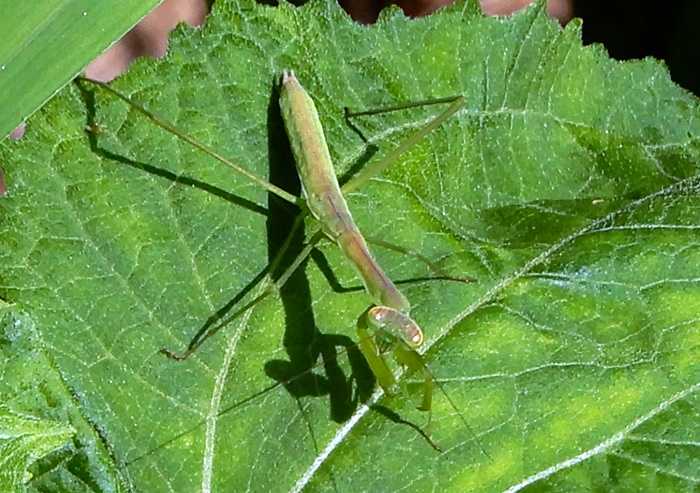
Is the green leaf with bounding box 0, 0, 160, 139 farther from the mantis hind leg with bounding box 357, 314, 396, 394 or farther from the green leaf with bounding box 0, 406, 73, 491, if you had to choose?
the mantis hind leg with bounding box 357, 314, 396, 394

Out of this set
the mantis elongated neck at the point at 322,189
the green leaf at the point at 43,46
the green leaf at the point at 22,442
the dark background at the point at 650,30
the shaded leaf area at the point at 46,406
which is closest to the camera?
the green leaf at the point at 22,442

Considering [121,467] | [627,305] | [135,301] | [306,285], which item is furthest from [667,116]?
[121,467]

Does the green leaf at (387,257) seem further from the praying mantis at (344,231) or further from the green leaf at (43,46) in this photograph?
the green leaf at (43,46)

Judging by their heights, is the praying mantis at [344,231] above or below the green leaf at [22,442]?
below

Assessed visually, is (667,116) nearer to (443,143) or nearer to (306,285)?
(443,143)

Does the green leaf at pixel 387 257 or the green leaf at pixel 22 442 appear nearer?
the green leaf at pixel 22 442

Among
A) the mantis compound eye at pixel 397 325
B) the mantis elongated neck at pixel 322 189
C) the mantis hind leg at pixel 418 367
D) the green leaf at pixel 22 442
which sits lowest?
the mantis hind leg at pixel 418 367

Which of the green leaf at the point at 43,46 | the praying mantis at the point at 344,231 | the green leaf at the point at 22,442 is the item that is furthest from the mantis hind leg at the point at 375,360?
the green leaf at the point at 43,46

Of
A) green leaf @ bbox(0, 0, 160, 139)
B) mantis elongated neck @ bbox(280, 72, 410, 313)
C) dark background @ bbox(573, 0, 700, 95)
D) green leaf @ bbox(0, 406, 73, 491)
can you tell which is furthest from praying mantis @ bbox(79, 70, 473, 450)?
dark background @ bbox(573, 0, 700, 95)
